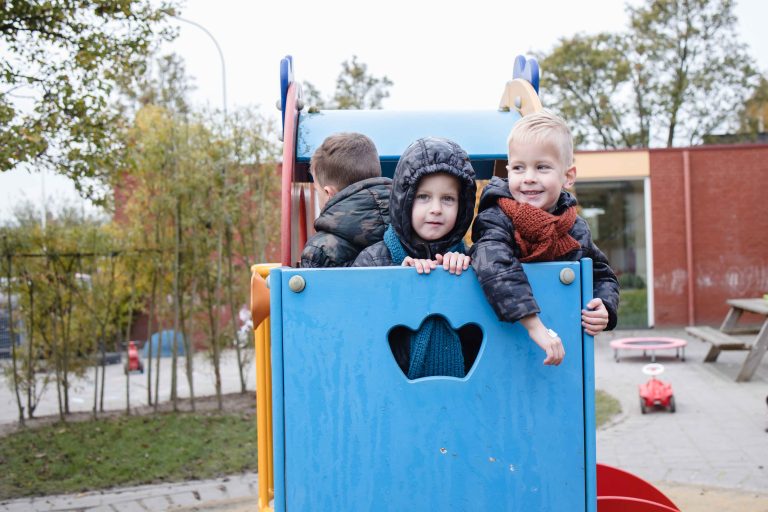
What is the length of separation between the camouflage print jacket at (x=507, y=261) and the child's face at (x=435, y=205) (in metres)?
0.09

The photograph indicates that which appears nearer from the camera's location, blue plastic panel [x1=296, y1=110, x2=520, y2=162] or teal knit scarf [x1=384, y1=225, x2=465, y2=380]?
teal knit scarf [x1=384, y1=225, x2=465, y2=380]

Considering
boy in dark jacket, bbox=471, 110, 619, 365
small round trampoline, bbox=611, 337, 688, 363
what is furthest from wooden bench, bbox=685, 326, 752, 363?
boy in dark jacket, bbox=471, 110, 619, 365

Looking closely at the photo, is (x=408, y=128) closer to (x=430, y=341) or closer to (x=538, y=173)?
(x=538, y=173)

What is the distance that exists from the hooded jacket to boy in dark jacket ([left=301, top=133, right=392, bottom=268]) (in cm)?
22

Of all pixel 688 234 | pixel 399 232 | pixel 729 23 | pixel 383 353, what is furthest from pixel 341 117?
pixel 729 23

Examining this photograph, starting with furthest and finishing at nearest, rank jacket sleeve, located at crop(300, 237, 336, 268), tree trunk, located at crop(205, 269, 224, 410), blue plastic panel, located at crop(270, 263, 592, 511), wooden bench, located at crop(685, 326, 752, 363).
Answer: wooden bench, located at crop(685, 326, 752, 363), tree trunk, located at crop(205, 269, 224, 410), jacket sleeve, located at crop(300, 237, 336, 268), blue plastic panel, located at crop(270, 263, 592, 511)

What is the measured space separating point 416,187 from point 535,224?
0.34 m

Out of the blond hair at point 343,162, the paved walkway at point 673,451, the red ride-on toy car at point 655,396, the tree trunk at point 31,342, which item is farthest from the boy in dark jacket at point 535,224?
the tree trunk at point 31,342

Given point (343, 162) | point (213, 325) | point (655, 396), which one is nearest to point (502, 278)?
point (343, 162)

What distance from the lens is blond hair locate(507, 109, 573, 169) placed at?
84.0 inches

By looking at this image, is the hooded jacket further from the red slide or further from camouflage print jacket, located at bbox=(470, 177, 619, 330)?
the red slide

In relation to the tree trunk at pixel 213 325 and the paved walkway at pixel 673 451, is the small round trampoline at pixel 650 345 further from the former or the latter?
the tree trunk at pixel 213 325

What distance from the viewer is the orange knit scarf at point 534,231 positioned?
2.08m

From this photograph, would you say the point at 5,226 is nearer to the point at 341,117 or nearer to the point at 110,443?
the point at 110,443
